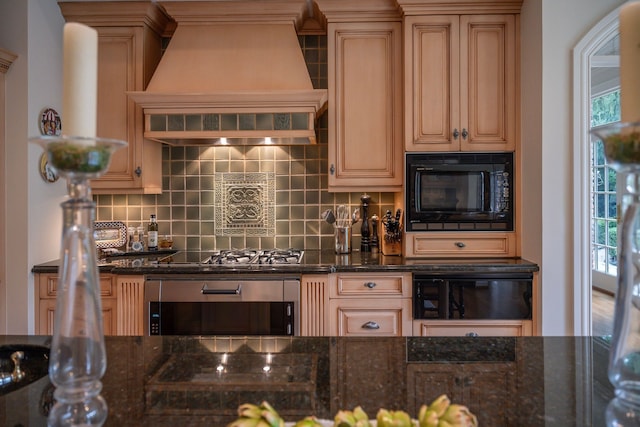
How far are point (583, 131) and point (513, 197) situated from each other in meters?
0.53

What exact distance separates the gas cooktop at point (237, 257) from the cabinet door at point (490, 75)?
4.20 ft

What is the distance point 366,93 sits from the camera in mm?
2838

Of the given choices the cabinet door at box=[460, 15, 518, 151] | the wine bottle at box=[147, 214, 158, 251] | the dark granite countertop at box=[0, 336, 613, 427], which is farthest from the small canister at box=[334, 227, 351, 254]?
the dark granite countertop at box=[0, 336, 613, 427]

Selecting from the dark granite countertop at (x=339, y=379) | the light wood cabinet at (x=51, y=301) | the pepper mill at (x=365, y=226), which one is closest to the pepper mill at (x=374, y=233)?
the pepper mill at (x=365, y=226)

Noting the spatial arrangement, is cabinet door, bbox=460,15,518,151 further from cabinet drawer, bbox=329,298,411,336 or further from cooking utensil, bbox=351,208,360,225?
cabinet drawer, bbox=329,298,411,336

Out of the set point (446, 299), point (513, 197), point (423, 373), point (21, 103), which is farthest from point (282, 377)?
point (21, 103)

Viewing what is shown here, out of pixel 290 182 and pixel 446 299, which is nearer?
pixel 446 299

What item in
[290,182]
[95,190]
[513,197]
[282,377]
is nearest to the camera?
[282,377]

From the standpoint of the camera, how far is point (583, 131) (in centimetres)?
244

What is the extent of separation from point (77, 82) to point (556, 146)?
2471mm

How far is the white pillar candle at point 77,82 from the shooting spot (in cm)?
62

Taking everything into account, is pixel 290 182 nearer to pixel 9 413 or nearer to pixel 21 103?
pixel 21 103

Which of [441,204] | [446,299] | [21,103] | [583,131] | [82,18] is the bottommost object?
[446,299]

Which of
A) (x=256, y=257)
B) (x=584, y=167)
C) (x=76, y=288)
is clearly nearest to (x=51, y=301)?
(x=256, y=257)
